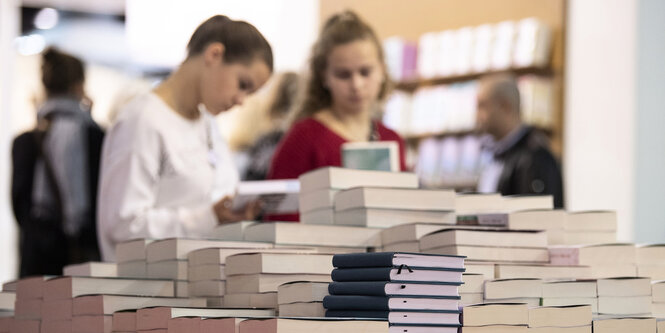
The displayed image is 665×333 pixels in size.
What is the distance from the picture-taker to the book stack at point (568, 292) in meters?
1.84

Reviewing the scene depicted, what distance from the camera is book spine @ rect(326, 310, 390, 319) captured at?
5.00 ft

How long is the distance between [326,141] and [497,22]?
14.1ft

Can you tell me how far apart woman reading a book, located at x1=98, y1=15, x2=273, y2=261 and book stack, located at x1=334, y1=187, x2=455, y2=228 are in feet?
1.44

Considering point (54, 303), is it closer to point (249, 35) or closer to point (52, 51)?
point (249, 35)

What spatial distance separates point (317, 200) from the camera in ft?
6.81

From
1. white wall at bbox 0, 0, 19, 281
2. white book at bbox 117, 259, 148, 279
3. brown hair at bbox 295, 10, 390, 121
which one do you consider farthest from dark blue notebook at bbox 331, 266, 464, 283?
white wall at bbox 0, 0, 19, 281

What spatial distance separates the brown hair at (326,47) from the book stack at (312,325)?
5.72ft

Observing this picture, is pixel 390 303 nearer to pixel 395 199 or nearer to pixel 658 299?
pixel 395 199

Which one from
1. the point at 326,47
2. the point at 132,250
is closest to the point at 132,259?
the point at 132,250

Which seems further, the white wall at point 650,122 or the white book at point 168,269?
the white wall at point 650,122

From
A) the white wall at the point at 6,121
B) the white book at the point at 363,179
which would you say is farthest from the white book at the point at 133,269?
Result: the white wall at the point at 6,121

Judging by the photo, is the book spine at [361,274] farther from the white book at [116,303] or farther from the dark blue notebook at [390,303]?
the white book at [116,303]

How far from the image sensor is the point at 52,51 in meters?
4.36

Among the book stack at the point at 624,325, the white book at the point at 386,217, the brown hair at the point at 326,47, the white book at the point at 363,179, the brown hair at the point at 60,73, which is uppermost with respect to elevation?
the brown hair at the point at 60,73
